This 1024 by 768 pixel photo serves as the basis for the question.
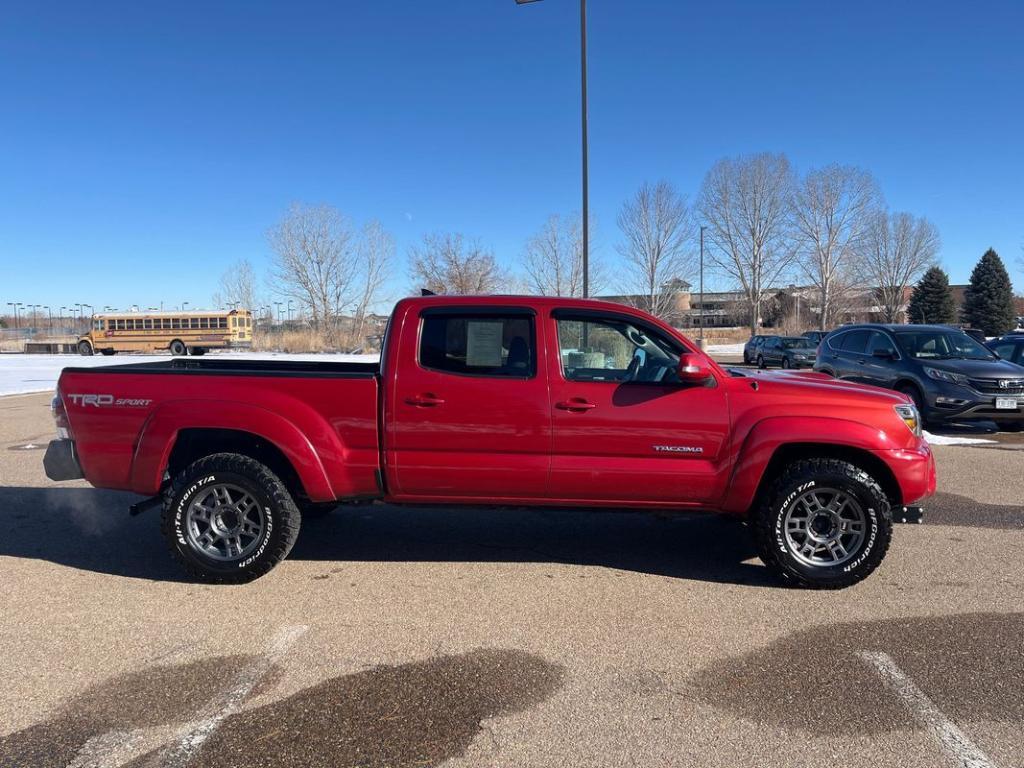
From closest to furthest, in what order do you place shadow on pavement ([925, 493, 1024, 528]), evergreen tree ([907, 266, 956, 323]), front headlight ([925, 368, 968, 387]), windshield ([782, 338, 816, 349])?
shadow on pavement ([925, 493, 1024, 528]), front headlight ([925, 368, 968, 387]), windshield ([782, 338, 816, 349]), evergreen tree ([907, 266, 956, 323])

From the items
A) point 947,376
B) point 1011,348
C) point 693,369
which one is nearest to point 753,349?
point 1011,348

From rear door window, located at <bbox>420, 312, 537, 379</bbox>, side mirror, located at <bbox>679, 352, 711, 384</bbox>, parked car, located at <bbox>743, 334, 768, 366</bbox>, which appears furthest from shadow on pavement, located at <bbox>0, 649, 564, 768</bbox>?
parked car, located at <bbox>743, 334, 768, 366</bbox>

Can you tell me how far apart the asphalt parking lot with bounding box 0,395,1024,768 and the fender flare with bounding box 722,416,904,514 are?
774 mm

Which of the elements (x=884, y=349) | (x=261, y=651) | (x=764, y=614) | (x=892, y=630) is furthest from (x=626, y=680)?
(x=884, y=349)

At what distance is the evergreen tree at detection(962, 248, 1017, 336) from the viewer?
53500 mm

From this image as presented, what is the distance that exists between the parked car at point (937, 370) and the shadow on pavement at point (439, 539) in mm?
6176

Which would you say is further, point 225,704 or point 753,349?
point 753,349

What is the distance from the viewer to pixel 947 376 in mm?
10172

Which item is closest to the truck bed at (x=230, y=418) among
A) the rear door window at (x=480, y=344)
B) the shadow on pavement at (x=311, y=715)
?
the rear door window at (x=480, y=344)

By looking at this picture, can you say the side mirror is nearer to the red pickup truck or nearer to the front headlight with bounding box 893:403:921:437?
the red pickup truck

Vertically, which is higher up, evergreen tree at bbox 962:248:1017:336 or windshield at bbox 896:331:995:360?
evergreen tree at bbox 962:248:1017:336

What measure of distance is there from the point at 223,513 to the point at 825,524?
4027 mm

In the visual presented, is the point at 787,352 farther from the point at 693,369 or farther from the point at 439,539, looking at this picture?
the point at 693,369

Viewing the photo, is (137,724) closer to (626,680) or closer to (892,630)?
(626,680)
